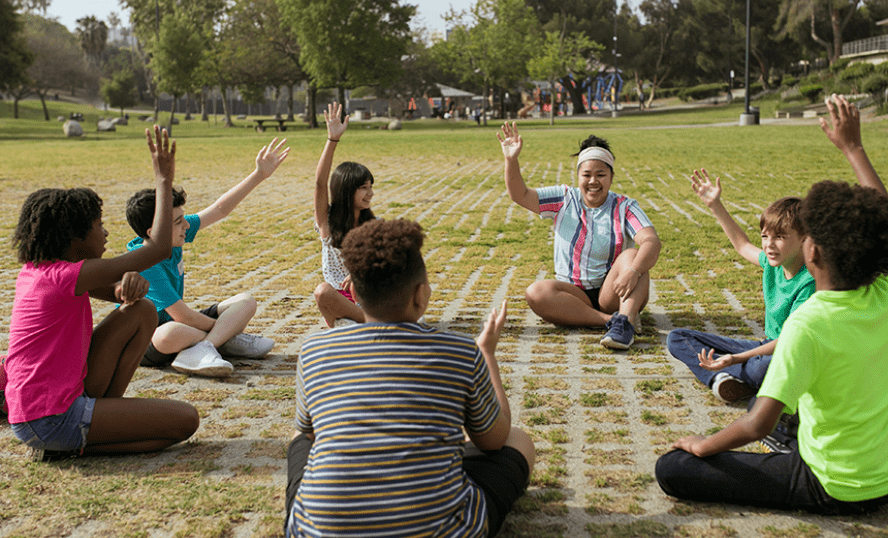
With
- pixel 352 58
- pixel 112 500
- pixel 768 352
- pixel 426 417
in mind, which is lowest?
pixel 112 500

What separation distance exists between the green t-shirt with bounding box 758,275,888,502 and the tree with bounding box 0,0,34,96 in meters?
48.5

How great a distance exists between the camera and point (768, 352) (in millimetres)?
4070

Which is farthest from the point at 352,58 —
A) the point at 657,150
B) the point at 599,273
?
the point at 599,273

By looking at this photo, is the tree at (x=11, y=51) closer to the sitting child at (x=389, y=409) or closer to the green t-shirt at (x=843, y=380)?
the sitting child at (x=389, y=409)

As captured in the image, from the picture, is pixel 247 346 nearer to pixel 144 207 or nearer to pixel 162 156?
pixel 144 207

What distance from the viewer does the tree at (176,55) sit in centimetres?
4694

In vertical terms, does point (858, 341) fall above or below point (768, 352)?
above

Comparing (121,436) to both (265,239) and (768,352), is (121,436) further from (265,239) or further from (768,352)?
(265,239)

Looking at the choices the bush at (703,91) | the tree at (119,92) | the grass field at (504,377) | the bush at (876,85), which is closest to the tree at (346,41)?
the tree at (119,92)

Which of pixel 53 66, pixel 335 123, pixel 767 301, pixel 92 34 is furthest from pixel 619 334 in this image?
pixel 92 34

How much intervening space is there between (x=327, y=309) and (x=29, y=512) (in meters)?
2.37

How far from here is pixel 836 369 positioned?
2.70 m

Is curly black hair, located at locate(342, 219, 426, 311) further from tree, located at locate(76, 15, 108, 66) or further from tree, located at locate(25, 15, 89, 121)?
tree, located at locate(76, 15, 108, 66)

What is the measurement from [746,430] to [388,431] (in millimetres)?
1309
